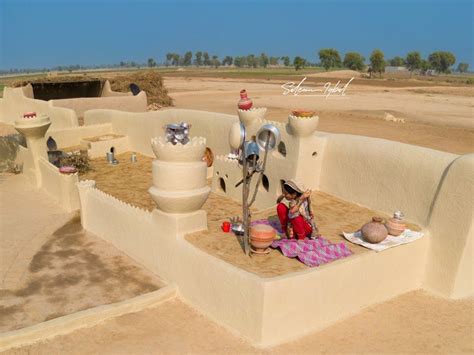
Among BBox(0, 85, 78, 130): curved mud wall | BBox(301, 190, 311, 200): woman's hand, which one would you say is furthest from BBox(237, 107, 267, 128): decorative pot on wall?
BBox(0, 85, 78, 130): curved mud wall

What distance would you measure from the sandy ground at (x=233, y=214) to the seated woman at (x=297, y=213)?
1.79ft

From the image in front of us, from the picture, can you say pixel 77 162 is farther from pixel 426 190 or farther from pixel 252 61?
pixel 252 61

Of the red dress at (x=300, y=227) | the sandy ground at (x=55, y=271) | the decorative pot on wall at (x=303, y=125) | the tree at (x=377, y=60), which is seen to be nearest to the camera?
the sandy ground at (x=55, y=271)

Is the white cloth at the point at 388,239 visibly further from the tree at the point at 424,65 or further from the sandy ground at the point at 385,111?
the tree at the point at 424,65

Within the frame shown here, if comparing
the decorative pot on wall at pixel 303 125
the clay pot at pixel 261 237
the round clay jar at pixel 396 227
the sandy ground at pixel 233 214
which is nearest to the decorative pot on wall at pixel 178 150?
the sandy ground at pixel 233 214

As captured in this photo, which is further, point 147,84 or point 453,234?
point 147,84

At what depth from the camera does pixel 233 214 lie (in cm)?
1191

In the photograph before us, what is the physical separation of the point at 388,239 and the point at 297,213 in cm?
180

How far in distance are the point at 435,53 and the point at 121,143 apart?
402 ft

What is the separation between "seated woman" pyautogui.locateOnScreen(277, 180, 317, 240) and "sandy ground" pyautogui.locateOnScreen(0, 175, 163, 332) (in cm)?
288

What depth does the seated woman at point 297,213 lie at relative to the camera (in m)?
8.32

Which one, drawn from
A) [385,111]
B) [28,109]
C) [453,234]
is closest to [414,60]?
[385,111]

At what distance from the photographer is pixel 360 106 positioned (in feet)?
125

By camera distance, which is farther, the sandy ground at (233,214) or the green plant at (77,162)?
the green plant at (77,162)
